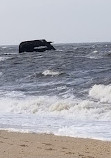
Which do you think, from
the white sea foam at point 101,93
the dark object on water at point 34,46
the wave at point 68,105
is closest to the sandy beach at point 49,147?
the wave at point 68,105

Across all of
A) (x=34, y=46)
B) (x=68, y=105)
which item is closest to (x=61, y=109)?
(x=68, y=105)

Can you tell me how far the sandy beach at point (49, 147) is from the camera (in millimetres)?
7648

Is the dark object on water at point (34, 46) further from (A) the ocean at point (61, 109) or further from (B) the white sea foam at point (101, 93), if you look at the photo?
(B) the white sea foam at point (101, 93)

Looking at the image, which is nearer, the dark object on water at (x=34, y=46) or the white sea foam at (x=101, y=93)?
the white sea foam at (x=101, y=93)

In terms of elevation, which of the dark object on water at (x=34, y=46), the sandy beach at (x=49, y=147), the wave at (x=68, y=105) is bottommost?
the dark object on water at (x=34, y=46)

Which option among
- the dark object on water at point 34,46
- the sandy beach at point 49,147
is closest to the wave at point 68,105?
the sandy beach at point 49,147

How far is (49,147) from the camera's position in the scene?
845 cm

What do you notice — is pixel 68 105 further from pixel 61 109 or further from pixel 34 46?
pixel 34 46

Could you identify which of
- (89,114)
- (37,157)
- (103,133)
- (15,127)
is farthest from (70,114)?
(37,157)

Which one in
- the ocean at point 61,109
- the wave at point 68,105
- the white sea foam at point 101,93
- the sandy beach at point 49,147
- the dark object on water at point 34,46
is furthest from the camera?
the dark object on water at point 34,46

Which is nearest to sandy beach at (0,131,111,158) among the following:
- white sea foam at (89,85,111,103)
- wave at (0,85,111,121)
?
wave at (0,85,111,121)

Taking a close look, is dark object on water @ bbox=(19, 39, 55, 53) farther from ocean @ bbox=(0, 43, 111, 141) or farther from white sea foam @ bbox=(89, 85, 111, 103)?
white sea foam @ bbox=(89, 85, 111, 103)

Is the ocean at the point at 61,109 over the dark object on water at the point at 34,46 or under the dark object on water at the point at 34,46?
over

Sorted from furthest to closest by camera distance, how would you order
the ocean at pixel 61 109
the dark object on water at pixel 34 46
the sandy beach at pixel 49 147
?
1. the dark object on water at pixel 34 46
2. the ocean at pixel 61 109
3. the sandy beach at pixel 49 147
